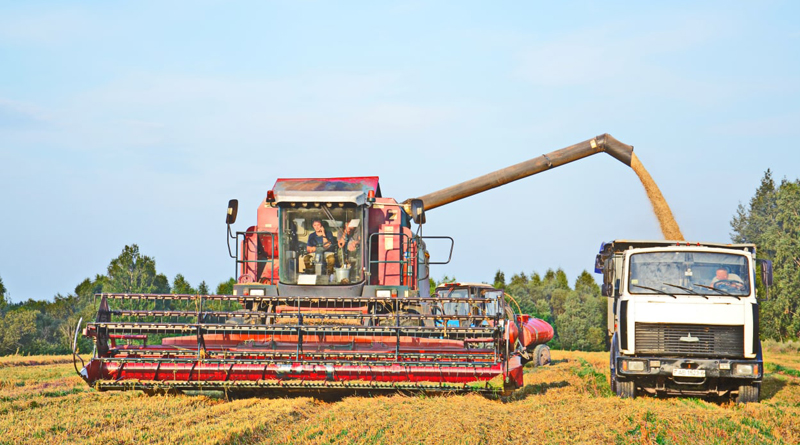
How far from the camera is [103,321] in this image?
9922 mm

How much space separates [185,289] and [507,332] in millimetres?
31695

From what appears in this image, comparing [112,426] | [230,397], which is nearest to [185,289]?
[230,397]

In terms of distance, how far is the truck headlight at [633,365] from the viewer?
10789 mm

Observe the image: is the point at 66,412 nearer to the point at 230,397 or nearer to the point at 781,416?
the point at 230,397

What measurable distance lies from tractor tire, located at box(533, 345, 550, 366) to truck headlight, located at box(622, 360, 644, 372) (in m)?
8.36

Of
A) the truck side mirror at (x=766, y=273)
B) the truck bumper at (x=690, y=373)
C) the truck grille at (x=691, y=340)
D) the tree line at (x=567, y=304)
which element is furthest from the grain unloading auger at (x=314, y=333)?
the tree line at (x=567, y=304)

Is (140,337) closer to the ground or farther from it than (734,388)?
farther from it

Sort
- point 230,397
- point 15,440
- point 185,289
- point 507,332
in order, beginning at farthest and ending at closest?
point 185,289 < point 230,397 < point 507,332 < point 15,440

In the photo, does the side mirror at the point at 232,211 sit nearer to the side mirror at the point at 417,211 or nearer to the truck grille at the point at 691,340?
the side mirror at the point at 417,211

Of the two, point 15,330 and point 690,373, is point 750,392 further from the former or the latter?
point 15,330

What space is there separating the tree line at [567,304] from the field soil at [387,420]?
18.5 metres

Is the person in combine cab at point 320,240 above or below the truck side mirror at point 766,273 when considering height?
above

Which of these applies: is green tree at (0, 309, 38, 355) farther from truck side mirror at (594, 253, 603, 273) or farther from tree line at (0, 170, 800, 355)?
truck side mirror at (594, 253, 603, 273)

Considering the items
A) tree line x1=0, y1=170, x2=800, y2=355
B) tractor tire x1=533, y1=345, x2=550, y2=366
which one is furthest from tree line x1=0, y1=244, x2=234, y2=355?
tractor tire x1=533, y1=345, x2=550, y2=366
